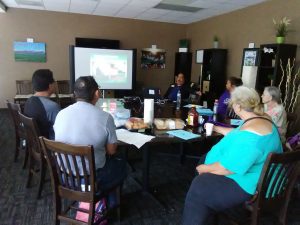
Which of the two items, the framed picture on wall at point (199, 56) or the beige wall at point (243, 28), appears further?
the framed picture on wall at point (199, 56)

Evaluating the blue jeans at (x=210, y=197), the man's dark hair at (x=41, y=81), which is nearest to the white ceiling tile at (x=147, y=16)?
the man's dark hair at (x=41, y=81)

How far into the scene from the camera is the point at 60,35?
6.39 meters

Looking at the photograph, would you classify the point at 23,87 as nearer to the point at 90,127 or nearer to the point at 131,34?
the point at 131,34

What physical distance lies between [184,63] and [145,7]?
2.08m

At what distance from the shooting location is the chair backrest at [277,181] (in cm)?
147

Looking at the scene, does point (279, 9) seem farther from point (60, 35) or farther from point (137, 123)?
point (60, 35)

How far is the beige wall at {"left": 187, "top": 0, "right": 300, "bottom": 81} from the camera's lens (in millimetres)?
4168

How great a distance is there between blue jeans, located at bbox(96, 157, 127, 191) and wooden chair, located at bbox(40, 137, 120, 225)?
0.07m

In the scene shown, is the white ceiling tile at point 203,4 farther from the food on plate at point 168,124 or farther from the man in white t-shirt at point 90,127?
the man in white t-shirt at point 90,127

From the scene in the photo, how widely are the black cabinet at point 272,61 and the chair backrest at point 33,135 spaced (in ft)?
11.3

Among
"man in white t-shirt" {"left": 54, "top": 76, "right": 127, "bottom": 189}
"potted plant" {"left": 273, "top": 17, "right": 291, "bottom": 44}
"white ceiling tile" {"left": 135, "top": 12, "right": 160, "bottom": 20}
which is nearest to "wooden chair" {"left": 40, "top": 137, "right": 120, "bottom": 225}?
"man in white t-shirt" {"left": 54, "top": 76, "right": 127, "bottom": 189}

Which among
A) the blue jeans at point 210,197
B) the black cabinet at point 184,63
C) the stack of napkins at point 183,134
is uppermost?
the black cabinet at point 184,63

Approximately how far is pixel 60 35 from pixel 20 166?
4.21 m

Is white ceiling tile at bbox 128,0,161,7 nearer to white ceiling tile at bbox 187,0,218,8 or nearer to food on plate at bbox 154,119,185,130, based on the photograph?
white ceiling tile at bbox 187,0,218,8
